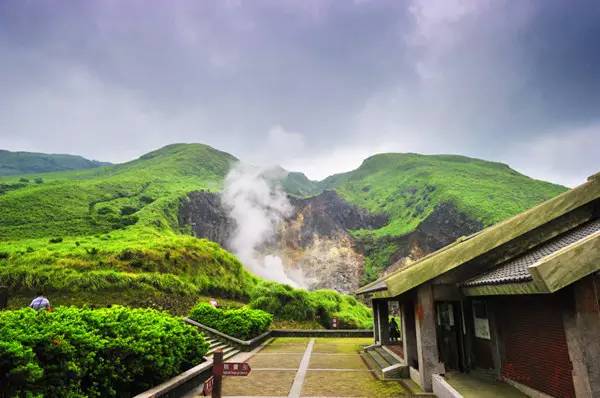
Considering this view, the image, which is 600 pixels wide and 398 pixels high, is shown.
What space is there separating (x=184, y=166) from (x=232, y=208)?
31217mm

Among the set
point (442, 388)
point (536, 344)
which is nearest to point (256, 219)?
point (442, 388)

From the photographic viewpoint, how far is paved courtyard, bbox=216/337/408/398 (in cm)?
973

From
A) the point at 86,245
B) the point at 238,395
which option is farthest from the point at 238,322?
the point at 86,245

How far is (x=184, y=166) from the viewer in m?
95.6

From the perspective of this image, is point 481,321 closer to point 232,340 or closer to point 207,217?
point 232,340

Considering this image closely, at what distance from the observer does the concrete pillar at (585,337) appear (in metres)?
5.62

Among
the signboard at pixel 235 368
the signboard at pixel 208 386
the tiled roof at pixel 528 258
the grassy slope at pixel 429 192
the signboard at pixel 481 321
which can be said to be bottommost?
the signboard at pixel 208 386

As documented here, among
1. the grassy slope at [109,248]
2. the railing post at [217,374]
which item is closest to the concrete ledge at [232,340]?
the grassy slope at [109,248]

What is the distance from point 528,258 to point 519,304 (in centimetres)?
103

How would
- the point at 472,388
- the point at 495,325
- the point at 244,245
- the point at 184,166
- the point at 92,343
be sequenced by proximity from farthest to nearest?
the point at 184,166 < the point at 244,245 < the point at 495,325 < the point at 472,388 < the point at 92,343

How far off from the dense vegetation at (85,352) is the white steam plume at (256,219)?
49654 mm

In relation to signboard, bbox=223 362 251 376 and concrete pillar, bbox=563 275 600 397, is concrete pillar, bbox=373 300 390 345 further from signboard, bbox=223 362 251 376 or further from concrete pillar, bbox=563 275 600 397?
signboard, bbox=223 362 251 376

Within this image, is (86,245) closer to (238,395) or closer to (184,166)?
(238,395)

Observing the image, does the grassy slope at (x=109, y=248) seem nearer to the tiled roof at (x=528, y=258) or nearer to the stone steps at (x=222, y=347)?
the stone steps at (x=222, y=347)
